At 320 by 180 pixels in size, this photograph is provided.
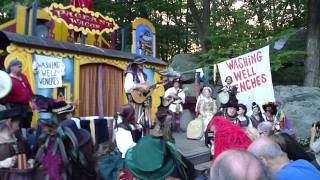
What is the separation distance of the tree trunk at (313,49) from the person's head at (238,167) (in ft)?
54.8

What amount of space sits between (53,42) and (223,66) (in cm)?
515

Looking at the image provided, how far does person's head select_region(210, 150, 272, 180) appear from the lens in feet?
6.97

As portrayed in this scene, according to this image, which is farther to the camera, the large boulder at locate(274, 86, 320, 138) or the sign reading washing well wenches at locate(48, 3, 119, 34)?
the large boulder at locate(274, 86, 320, 138)

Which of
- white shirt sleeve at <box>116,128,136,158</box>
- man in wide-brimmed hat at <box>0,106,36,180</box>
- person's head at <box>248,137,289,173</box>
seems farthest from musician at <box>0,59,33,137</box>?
person's head at <box>248,137,289,173</box>

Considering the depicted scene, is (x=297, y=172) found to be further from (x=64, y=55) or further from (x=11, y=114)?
(x=64, y=55)

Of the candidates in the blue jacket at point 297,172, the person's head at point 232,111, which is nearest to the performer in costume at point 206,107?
the person's head at point 232,111

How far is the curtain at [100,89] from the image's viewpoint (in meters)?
10.4

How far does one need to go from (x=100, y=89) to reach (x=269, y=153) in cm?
794

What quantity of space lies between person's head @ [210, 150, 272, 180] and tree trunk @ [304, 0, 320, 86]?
16.7m

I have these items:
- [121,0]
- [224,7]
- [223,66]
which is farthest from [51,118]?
[224,7]

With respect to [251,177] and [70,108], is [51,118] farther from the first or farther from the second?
[251,177]

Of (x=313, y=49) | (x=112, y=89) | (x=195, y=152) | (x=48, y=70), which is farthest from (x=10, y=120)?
(x=313, y=49)

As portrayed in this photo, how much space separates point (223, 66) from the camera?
41.1 feet

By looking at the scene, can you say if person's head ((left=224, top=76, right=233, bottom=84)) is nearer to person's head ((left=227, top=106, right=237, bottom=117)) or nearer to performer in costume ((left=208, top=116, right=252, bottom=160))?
person's head ((left=227, top=106, right=237, bottom=117))
